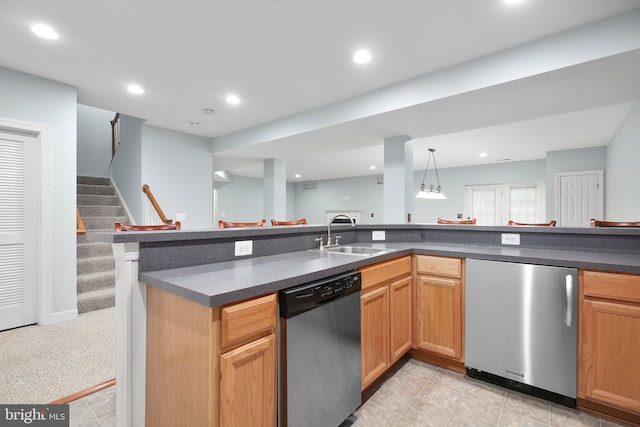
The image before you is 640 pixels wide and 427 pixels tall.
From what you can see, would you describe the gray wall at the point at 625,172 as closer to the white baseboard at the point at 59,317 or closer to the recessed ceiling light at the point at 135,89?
the recessed ceiling light at the point at 135,89

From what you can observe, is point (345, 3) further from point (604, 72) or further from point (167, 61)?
point (604, 72)

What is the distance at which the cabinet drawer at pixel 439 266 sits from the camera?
2.18m

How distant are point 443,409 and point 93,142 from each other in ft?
24.0

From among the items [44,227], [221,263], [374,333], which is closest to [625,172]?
[374,333]

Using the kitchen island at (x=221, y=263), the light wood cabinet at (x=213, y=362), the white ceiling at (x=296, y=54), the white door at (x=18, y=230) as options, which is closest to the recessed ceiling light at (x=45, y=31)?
the white ceiling at (x=296, y=54)

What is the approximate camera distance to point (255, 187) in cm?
1029

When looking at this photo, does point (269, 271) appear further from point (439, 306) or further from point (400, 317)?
point (439, 306)

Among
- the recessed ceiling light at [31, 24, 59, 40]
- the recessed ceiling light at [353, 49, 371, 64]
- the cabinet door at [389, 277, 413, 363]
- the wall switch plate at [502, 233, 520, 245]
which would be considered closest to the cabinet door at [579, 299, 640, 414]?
the wall switch plate at [502, 233, 520, 245]

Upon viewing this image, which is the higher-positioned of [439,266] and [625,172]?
[625,172]

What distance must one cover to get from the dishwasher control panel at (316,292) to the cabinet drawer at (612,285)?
4.49 feet

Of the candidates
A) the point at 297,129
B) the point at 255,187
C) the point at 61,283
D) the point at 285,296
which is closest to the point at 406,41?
the point at 297,129

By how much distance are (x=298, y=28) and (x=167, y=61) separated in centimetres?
135

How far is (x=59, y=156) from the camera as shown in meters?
3.08

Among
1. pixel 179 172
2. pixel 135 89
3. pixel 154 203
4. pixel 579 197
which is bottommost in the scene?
pixel 154 203
